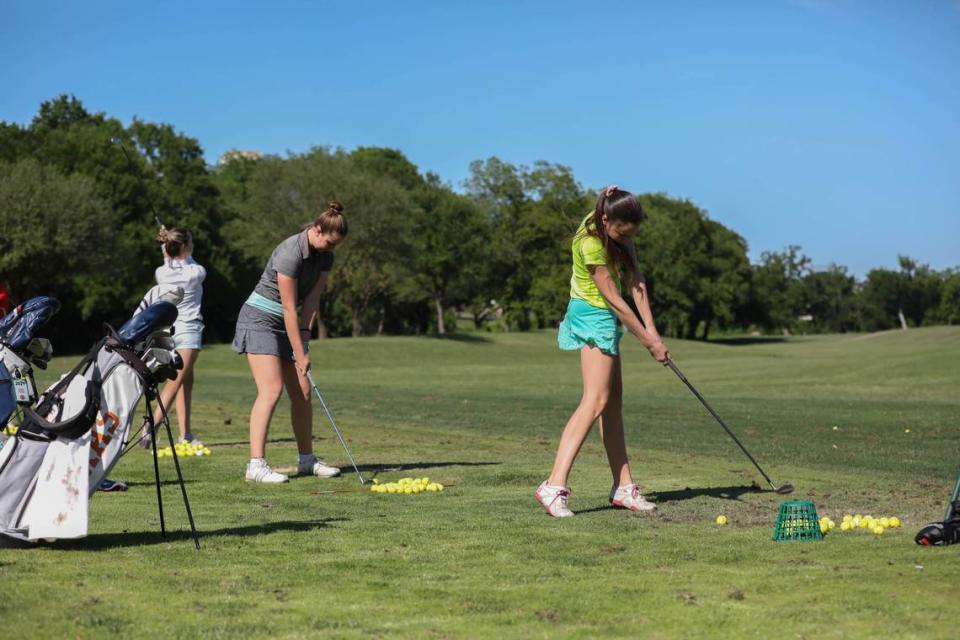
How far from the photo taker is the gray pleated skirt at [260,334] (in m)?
11.0

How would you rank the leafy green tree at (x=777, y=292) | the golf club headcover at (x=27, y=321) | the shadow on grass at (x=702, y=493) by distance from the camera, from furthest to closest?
the leafy green tree at (x=777, y=292) < the shadow on grass at (x=702, y=493) < the golf club headcover at (x=27, y=321)

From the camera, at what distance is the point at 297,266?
1062 centimetres

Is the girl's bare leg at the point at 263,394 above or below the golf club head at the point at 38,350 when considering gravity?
below

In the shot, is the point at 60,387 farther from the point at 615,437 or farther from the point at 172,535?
the point at 615,437

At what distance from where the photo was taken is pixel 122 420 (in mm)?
7055

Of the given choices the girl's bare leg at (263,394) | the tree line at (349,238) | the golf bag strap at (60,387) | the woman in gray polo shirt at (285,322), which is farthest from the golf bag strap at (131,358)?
the tree line at (349,238)

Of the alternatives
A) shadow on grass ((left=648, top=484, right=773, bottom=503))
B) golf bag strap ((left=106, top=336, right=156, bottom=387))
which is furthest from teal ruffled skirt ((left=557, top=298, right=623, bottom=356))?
golf bag strap ((left=106, top=336, right=156, bottom=387))

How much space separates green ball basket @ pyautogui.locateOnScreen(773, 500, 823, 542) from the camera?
7418mm

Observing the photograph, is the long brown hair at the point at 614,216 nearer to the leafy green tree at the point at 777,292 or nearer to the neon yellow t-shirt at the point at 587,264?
the neon yellow t-shirt at the point at 587,264

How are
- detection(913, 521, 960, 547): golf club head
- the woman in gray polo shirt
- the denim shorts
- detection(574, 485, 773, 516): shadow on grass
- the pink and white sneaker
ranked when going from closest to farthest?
detection(913, 521, 960, 547): golf club head
the pink and white sneaker
detection(574, 485, 773, 516): shadow on grass
the woman in gray polo shirt
the denim shorts

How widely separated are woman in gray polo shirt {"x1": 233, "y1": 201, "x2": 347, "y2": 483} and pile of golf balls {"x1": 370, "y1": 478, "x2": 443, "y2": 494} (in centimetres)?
106

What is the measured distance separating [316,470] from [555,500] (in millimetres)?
3591

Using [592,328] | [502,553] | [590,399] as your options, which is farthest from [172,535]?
[592,328]

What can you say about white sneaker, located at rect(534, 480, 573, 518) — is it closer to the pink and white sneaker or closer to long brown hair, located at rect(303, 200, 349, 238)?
the pink and white sneaker
